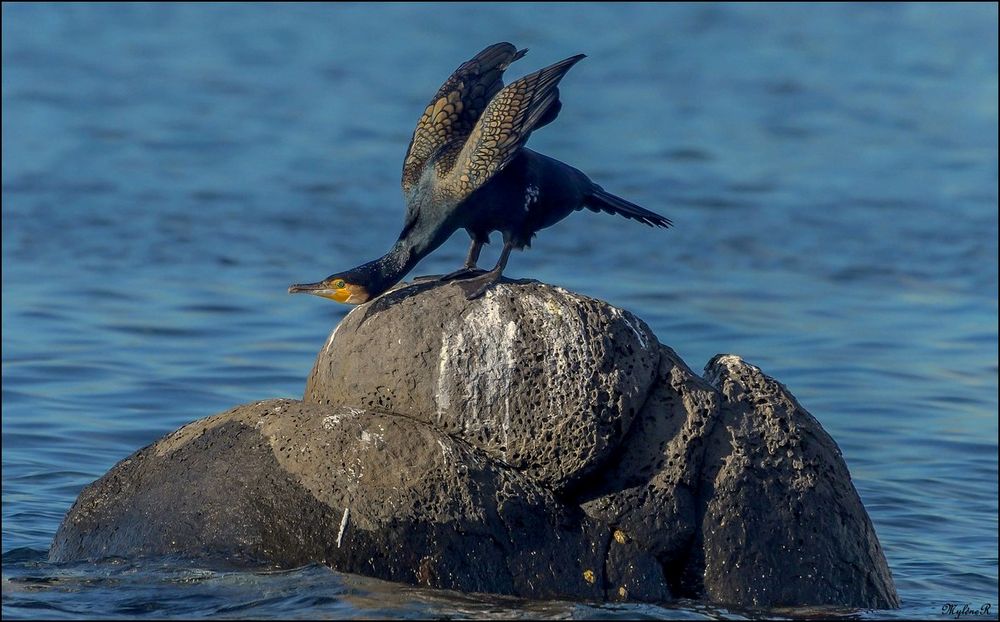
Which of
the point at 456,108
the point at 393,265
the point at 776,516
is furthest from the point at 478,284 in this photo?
the point at 776,516

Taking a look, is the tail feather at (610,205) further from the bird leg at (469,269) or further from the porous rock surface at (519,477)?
the porous rock surface at (519,477)

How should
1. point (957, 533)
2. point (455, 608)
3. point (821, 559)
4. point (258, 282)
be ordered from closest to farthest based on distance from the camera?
point (455, 608), point (821, 559), point (957, 533), point (258, 282)

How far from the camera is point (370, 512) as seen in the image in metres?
5.93

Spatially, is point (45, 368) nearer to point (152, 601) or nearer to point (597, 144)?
point (152, 601)

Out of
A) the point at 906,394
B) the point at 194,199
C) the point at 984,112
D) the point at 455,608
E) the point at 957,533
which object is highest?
the point at 984,112

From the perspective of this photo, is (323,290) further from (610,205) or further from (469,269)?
(610,205)

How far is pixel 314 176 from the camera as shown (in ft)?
57.9

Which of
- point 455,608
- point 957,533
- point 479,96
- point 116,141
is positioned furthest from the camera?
point 116,141

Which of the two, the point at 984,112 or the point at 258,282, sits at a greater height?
the point at 984,112

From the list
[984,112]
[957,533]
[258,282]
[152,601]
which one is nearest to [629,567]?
[152,601]

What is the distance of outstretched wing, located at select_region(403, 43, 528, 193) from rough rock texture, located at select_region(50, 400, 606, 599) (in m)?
1.26

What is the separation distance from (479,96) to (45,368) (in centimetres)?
518

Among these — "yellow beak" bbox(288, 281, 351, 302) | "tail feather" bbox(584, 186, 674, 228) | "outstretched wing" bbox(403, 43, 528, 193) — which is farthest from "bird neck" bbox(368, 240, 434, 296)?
"tail feather" bbox(584, 186, 674, 228)

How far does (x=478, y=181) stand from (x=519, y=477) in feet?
4.02
